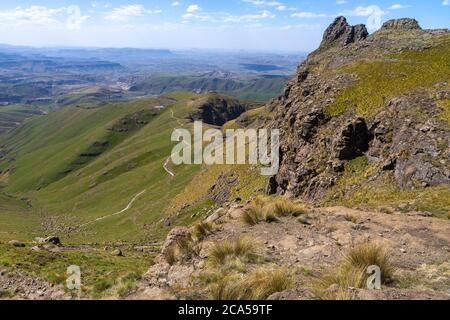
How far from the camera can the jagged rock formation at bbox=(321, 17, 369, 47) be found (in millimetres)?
108375

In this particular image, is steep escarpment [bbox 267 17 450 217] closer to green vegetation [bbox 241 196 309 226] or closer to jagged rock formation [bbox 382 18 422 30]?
green vegetation [bbox 241 196 309 226]

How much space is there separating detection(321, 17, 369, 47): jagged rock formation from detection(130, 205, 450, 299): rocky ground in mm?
94551

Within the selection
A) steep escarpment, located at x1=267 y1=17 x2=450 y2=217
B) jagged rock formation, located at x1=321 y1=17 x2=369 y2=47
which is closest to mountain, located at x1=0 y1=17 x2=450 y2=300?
steep escarpment, located at x1=267 y1=17 x2=450 y2=217

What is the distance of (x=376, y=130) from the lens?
133 feet

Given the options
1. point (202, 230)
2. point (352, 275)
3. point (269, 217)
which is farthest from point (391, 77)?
point (352, 275)

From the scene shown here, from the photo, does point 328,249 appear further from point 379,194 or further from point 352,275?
point 379,194

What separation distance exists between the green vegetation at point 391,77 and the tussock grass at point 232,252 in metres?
32.3

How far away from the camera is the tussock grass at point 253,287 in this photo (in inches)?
426

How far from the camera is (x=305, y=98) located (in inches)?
2315

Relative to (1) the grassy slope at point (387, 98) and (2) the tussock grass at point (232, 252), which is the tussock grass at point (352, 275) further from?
(1) the grassy slope at point (387, 98)

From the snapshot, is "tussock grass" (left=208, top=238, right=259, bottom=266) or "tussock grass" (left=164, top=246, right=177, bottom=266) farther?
"tussock grass" (left=164, top=246, right=177, bottom=266)

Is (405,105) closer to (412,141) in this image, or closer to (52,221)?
(412,141)

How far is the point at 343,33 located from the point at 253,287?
114 metres
